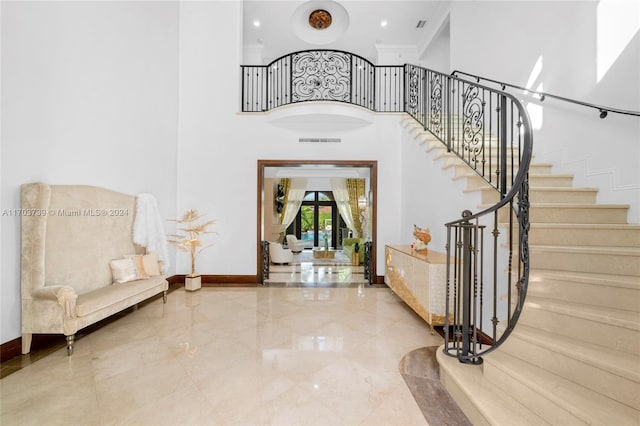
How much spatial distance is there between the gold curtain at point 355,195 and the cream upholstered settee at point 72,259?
8.10 m

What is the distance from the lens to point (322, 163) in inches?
219

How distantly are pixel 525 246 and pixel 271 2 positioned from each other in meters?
7.04

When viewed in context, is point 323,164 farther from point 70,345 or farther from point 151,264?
point 70,345

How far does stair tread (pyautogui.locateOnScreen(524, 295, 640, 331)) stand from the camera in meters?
1.64

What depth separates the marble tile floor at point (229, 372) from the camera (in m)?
1.89

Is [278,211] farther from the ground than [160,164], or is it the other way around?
[160,164]

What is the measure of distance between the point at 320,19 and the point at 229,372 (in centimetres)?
753

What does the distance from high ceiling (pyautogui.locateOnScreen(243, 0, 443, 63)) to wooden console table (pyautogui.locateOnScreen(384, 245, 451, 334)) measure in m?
5.77

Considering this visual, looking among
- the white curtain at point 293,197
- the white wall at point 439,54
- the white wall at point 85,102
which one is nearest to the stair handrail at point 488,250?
the white wall at point 439,54

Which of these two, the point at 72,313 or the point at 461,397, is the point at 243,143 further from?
the point at 461,397

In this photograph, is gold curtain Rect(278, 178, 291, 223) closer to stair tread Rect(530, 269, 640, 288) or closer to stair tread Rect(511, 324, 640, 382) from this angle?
stair tread Rect(530, 269, 640, 288)

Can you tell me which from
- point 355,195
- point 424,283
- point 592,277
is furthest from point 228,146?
point 355,195

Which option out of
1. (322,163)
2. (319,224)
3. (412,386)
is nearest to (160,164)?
(322,163)

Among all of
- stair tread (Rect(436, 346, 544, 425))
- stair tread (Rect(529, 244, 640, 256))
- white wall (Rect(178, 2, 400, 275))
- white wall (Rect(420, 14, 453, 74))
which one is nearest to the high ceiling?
white wall (Rect(420, 14, 453, 74))
